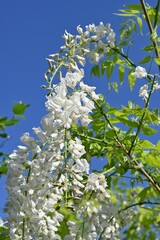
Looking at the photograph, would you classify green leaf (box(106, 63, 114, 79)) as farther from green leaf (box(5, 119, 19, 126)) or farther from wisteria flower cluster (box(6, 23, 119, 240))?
green leaf (box(5, 119, 19, 126))

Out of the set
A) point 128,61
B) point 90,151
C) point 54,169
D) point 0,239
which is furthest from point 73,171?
point 128,61

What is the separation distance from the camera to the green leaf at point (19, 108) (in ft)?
6.34

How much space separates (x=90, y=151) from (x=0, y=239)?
2.56 feet

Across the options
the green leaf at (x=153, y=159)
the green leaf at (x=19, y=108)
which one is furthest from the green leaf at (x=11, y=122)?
the green leaf at (x=153, y=159)

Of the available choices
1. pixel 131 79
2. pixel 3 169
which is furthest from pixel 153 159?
pixel 3 169

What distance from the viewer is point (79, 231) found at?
2.19 metres

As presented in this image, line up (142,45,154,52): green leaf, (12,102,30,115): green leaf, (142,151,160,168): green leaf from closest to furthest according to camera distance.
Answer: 1. (12,102,30,115): green leaf
2. (142,151,160,168): green leaf
3. (142,45,154,52): green leaf

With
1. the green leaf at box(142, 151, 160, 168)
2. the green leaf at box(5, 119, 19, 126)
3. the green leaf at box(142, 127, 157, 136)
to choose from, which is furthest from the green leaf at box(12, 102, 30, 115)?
the green leaf at box(142, 127, 157, 136)

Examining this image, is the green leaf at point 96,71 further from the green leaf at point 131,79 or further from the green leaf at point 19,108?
the green leaf at point 19,108

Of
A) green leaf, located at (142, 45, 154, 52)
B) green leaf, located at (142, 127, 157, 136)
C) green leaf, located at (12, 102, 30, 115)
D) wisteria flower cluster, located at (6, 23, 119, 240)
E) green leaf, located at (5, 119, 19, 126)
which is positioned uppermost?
green leaf, located at (142, 45, 154, 52)

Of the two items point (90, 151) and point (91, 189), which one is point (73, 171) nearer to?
point (91, 189)

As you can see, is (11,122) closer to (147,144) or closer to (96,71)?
(147,144)

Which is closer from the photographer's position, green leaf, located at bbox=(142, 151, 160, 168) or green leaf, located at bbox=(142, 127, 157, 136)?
green leaf, located at bbox=(142, 151, 160, 168)

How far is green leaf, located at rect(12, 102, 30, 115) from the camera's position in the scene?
1931 mm
